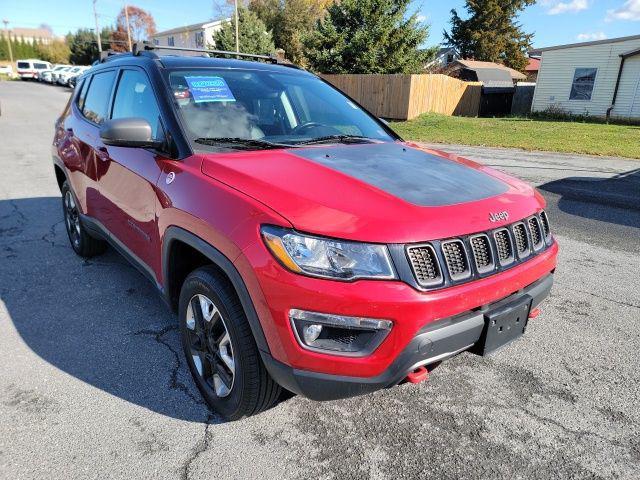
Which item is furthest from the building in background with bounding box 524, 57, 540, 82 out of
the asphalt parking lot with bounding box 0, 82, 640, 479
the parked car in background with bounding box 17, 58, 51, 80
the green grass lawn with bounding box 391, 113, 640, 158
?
the asphalt parking lot with bounding box 0, 82, 640, 479

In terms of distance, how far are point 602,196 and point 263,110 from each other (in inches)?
261

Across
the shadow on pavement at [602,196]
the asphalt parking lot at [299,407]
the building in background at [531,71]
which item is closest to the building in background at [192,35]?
the building in background at [531,71]

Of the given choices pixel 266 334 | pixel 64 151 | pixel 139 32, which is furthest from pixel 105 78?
pixel 139 32

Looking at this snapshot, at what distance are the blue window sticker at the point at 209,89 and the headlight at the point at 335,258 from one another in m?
1.44

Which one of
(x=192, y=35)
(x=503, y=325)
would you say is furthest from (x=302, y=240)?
(x=192, y=35)

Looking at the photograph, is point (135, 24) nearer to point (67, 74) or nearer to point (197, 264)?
point (67, 74)

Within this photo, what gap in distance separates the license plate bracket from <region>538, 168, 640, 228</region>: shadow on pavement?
4.88 metres

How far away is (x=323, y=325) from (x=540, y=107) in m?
27.0

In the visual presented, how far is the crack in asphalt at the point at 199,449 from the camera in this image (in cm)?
213

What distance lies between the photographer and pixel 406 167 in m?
2.64

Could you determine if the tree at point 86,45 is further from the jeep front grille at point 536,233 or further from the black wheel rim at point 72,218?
the jeep front grille at point 536,233

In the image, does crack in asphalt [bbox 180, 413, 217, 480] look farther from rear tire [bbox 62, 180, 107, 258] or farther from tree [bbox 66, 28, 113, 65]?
tree [bbox 66, 28, 113, 65]

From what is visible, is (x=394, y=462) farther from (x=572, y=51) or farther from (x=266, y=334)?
(x=572, y=51)

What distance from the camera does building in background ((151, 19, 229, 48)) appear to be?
51.7 meters
